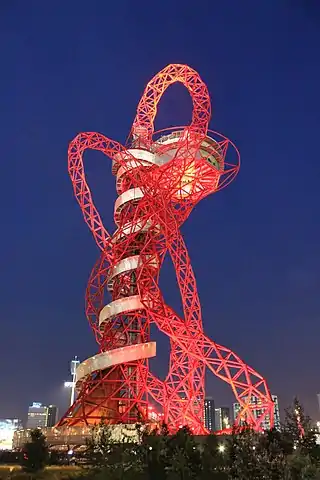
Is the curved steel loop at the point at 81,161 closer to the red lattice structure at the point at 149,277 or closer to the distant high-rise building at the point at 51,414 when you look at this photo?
the red lattice structure at the point at 149,277

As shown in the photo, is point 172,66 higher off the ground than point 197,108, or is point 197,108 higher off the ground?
point 172,66

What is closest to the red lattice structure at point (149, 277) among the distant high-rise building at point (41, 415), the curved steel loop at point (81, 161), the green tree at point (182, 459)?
the curved steel loop at point (81, 161)

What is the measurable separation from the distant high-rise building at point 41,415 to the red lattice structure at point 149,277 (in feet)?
399

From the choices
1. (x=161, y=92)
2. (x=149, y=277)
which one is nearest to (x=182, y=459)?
(x=149, y=277)

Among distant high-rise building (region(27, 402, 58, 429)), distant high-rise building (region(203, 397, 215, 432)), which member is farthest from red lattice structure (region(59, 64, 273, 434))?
distant high-rise building (region(27, 402, 58, 429))

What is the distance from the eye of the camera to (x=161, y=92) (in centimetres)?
4603

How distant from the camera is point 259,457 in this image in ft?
35.4

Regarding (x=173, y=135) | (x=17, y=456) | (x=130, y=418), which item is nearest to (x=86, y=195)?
(x=173, y=135)

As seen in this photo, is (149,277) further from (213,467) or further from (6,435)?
A: (6,435)

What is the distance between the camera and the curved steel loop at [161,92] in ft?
140

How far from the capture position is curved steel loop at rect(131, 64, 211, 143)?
4278 centimetres

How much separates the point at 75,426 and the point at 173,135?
26779mm

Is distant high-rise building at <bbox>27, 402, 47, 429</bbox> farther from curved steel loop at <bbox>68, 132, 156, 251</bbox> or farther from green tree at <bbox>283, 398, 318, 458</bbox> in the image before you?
green tree at <bbox>283, 398, 318, 458</bbox>

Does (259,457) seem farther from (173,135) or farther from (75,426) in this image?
(173,135)
